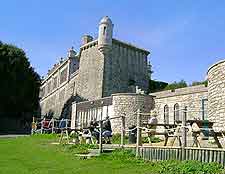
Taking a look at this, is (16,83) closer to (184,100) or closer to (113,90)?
(113,90)

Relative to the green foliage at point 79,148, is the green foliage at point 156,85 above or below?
above

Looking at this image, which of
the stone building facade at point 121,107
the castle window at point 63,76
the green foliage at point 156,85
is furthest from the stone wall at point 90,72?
the castle window at point 63,76

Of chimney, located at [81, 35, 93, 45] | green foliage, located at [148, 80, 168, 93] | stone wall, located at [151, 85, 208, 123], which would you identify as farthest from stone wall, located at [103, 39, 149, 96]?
stone wall, located at [151, 85, 208, 123]

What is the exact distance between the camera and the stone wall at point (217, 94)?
17203 millimetres

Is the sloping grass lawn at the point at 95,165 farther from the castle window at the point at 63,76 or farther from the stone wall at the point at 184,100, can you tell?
the castle window at the point at 63,76

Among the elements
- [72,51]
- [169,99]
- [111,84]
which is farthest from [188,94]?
[72,51]

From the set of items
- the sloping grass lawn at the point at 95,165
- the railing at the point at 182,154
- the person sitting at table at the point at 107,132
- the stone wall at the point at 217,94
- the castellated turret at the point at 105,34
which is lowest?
the sloping grass lawn at the point at 95,165

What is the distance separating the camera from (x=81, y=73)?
174 feet

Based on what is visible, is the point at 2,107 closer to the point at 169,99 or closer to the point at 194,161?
the point at 169,99

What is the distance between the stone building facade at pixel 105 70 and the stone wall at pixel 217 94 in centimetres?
2803

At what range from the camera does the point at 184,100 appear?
32.4m

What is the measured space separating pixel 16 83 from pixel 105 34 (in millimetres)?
11466

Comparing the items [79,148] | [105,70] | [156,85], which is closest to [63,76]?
[156,85]

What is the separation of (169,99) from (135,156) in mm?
19936
